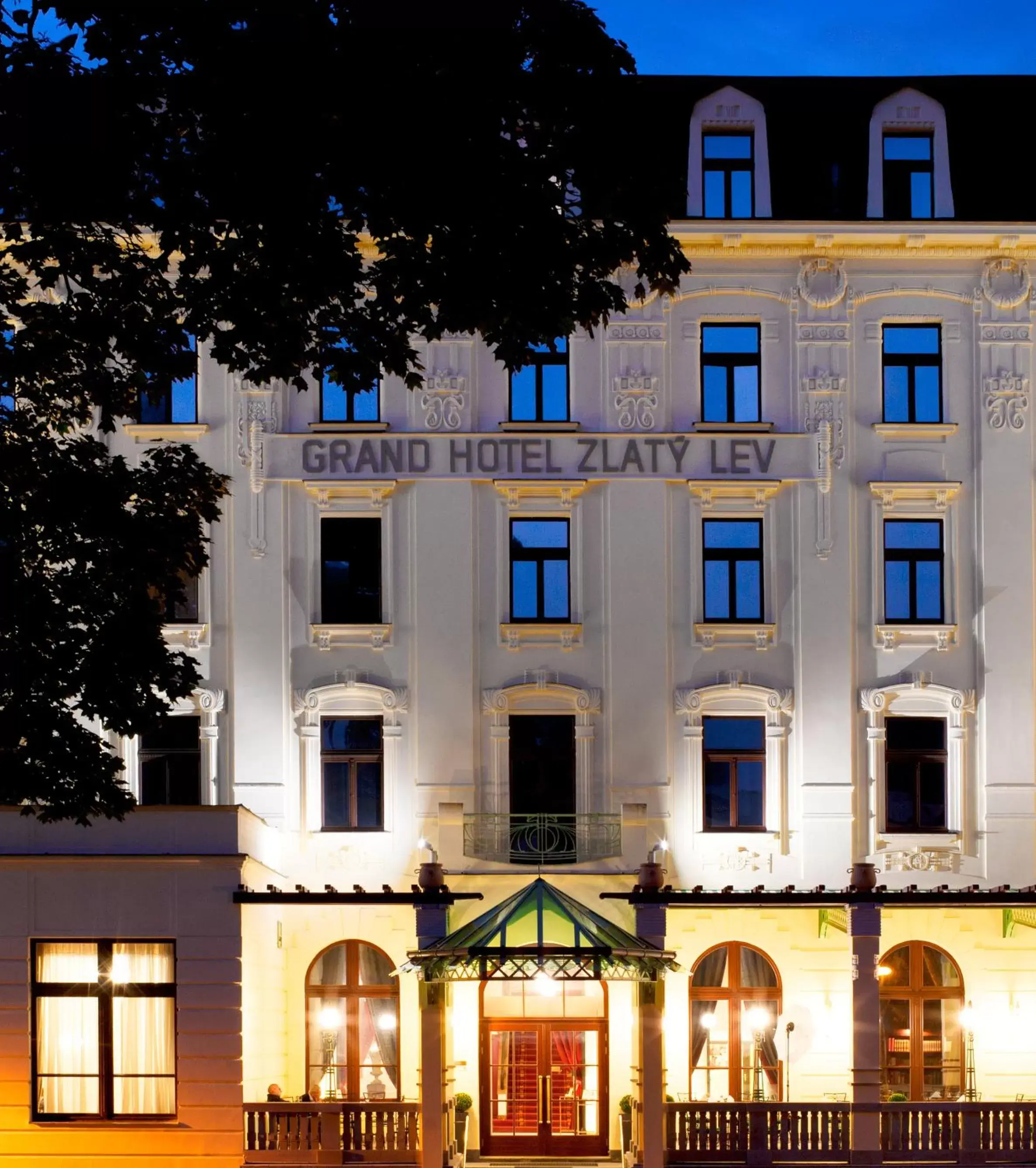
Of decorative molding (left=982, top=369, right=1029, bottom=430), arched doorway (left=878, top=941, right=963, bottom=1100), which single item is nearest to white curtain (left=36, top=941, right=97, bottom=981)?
arched doorway (left=878, top=941, right=963, bottom=1100)

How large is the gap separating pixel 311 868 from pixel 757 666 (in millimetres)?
7770

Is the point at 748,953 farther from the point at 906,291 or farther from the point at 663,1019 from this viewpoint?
the point at 906,291

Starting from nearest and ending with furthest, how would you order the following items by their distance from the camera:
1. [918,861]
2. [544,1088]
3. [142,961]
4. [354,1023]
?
[142,961] < [544,1088] < [354,1023] < [918,861]

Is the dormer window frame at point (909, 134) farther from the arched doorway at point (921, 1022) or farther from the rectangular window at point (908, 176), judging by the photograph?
the arched doorway at point (921, 1022)

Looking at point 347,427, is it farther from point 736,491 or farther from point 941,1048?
point 941,1048

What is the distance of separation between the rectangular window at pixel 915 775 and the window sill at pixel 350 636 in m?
8.16

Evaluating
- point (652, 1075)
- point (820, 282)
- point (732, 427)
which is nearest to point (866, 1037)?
point (652, 1075)

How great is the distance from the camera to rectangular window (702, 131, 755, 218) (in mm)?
29969

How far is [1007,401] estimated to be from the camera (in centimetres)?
2955

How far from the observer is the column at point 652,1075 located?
25156 mm

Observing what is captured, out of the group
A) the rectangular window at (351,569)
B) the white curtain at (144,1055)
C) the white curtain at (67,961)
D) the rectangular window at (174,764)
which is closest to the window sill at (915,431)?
the rectangular window at (351,569)

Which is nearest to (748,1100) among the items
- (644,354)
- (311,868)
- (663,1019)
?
(663,1019)

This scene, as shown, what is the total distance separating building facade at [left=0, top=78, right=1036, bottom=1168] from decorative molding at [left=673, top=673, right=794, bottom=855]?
0.16ft

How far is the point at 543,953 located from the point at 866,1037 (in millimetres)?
4772
